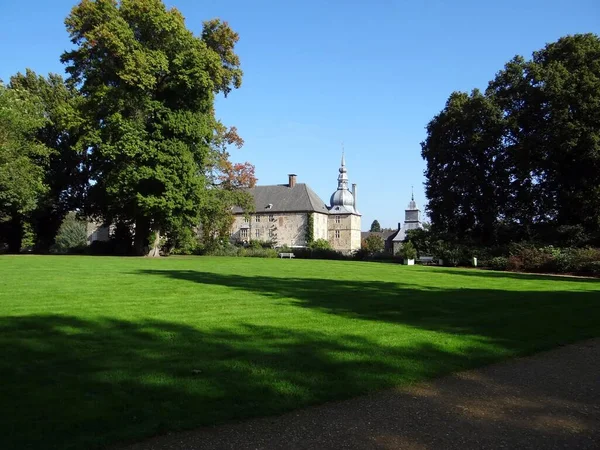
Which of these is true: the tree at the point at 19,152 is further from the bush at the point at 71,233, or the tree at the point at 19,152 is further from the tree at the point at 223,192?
the bush at the point at 71,233

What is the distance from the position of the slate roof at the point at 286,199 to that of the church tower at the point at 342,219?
2.93 metres

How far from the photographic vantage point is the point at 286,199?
263 feet

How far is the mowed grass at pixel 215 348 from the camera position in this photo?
445 centimetres

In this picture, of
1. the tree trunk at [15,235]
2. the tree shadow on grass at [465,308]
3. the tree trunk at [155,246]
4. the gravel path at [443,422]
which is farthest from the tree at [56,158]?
the gravel path at [443,422]

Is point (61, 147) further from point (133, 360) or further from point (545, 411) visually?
point (545, 411)

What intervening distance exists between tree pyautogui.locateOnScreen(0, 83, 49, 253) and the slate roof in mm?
40940

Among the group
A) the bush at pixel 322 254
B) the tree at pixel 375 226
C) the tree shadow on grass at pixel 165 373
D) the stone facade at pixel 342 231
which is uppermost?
the tree at pixel 375 226

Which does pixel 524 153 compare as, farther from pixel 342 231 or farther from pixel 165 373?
pixel 342 231

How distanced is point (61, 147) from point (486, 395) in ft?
155

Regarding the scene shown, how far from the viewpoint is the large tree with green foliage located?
3375 centimetres

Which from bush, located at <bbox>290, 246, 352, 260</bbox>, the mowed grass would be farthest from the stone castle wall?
the mowed grass

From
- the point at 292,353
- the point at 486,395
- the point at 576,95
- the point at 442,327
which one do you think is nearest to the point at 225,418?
the point at 292,353

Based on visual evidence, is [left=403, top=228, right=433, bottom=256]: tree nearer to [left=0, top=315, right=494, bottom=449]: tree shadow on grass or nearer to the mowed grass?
the mowed grass

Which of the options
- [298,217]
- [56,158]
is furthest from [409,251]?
[298,217]
